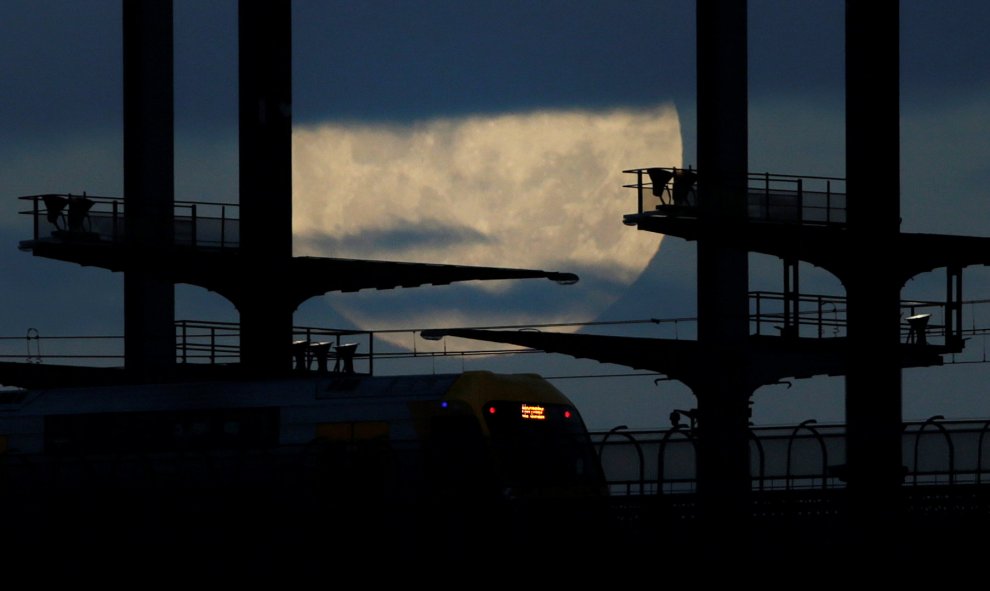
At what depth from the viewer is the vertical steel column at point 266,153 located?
60.4m

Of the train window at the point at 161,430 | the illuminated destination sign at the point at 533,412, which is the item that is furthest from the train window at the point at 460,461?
the train window at the point at 161,430

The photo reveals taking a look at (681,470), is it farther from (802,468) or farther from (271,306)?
(271,306)

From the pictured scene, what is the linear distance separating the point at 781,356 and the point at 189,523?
2864cm

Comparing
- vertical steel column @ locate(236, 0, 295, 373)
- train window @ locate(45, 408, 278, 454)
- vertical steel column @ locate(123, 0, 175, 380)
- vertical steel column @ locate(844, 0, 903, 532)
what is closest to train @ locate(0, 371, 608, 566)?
train window @ locate(45, 408, 278, 454)

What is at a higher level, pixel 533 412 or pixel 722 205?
pixel 722 205

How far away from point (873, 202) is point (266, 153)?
22465 millimetres

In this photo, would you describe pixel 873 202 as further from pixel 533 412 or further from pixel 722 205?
pixel 533 412

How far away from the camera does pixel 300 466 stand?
33031mm

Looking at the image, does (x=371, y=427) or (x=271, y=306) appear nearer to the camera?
(x=371, y=427)

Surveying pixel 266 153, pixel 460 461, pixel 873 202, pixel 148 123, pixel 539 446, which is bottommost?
pixel 460 461

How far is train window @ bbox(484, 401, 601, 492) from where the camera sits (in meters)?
33.1

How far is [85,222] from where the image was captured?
57219mm

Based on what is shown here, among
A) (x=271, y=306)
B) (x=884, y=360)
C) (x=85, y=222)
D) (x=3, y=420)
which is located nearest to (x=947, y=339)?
(x=884, y=360)

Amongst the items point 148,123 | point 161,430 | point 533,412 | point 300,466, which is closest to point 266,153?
point 148,123
